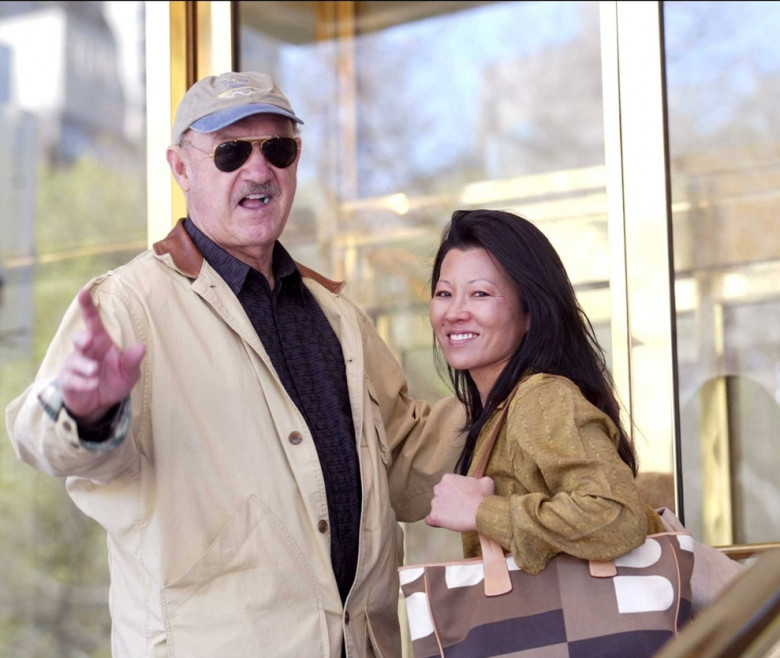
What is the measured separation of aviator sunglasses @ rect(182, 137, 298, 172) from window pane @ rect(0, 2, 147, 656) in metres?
2.25

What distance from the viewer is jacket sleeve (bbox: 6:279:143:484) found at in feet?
6.83

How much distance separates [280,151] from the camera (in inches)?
108

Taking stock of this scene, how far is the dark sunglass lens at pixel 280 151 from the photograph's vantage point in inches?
108

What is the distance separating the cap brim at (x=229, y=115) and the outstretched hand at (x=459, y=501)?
2.96ft

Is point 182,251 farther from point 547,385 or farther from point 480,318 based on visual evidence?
point 547,385

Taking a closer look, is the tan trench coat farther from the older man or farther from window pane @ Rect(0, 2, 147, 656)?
window pane @ Rect(0, 2, 147, 656)

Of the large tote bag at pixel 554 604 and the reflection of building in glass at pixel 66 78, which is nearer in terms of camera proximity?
the large tote bag at pixel 554 604

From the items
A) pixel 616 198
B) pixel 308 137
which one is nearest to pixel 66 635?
pixel 308 137

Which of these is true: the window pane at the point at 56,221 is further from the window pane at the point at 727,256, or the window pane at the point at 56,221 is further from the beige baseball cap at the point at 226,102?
the beige baseball cap at the point at 226,102

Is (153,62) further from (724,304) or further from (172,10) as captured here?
(724,304)

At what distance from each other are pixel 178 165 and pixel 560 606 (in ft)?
4.35

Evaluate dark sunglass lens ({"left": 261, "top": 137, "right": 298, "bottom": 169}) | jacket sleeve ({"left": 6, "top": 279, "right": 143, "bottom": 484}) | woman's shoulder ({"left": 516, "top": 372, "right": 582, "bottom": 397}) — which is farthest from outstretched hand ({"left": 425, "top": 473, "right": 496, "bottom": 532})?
dark sunglass lens ({"left": 261, "top": 137, "right": 298, "bottom": 169})

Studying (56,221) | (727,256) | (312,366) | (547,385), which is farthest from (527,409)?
(56,221)

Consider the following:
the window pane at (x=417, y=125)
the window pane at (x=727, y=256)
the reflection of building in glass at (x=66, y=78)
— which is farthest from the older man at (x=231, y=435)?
the reflection of building in glass at (x=66, y=78)
